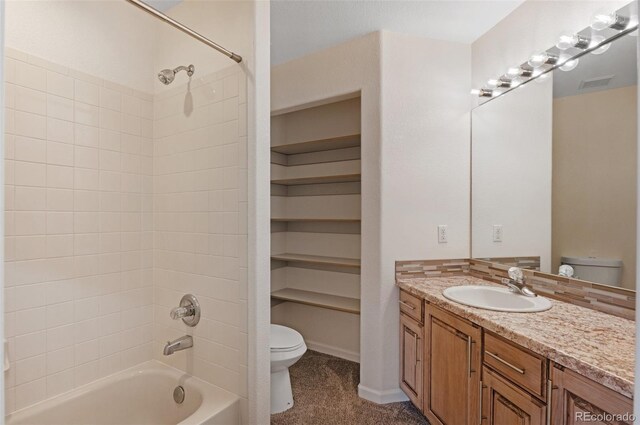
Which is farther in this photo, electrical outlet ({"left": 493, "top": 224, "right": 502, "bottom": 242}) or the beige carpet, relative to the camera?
electrical outlet ({"left": 493, "top": 224, "right": 502, "bottom": 242})

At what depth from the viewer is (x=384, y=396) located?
2.36 meters

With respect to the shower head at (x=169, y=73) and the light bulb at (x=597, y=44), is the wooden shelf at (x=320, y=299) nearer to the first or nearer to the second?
the shower head at (x=169, y=73)

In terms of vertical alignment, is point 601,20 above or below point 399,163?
above

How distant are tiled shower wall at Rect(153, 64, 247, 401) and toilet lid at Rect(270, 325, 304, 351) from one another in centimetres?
44

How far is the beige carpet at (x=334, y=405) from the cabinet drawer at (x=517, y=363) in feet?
3.05

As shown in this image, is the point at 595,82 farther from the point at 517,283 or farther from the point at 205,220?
the point at 205,220

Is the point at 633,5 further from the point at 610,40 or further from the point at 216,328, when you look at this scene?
the point at 216,328

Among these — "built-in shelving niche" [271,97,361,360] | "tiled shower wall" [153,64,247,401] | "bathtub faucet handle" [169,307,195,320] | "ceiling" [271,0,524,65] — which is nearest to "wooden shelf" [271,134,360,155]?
"built-in shelving niche" [271,97,361,360]

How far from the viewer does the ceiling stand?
2.12 metres

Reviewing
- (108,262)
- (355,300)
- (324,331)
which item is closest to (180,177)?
(108,262)

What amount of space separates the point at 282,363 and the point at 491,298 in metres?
1.33

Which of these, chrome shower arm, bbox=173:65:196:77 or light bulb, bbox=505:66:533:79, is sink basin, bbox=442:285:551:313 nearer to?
light bulb, bbox=505:66:533:79

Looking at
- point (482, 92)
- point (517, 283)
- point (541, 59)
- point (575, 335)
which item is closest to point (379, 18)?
point (482, 92)

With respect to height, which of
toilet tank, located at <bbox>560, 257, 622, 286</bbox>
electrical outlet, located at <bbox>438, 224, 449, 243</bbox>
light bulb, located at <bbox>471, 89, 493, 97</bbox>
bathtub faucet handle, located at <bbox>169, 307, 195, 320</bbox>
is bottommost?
bathtub faucet handle, located at <bbox>169, 307, 195, 320</bbox>
